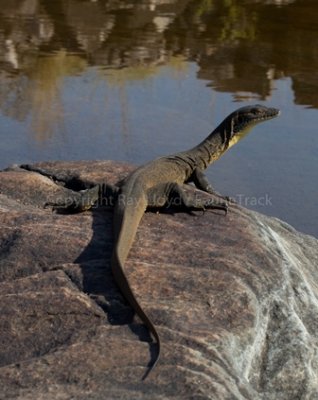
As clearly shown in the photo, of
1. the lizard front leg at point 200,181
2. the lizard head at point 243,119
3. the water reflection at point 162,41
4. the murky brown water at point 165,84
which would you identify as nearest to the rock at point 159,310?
the lizard front leg at point 200,181

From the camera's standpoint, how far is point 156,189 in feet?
20.2

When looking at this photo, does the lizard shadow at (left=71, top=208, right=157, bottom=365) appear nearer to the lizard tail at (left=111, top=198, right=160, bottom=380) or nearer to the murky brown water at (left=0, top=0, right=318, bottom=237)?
the lizard tail at (left=111, top=198, right=160, bottom=380)

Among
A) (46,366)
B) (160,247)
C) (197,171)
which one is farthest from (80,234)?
(197,171)

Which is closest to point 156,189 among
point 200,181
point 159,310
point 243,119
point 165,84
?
point 200,181

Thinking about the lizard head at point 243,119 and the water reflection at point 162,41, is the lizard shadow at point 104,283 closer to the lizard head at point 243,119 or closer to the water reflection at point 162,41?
the lizard head at point 243,119

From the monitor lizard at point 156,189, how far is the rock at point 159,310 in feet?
0.23

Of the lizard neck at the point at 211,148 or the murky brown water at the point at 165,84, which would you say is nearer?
the lizard neck at the point at 211,148

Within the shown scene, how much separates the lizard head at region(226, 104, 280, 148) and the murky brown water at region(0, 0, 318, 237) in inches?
42.9

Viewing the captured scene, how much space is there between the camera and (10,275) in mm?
4703

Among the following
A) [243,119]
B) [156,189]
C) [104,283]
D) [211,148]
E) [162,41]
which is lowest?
[162,41]

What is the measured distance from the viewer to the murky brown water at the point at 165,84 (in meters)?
10.2

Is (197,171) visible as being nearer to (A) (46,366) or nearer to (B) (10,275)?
(B) (10,275)

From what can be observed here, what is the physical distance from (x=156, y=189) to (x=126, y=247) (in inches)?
50.4

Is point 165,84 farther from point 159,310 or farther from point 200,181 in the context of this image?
point 159,310
